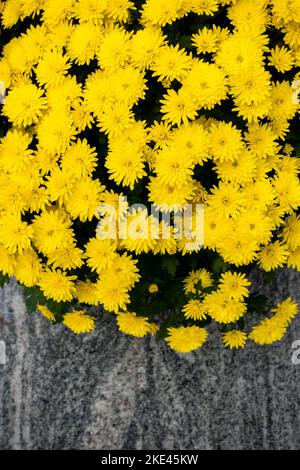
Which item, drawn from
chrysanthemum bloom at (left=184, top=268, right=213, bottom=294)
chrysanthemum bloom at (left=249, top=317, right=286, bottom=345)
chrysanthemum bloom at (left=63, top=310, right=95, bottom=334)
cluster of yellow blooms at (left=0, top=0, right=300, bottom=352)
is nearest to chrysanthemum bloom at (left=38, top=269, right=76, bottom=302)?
cluster of yellow blooms at (left=0, top=0, right=300, bottom=352)

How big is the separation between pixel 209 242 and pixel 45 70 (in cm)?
50

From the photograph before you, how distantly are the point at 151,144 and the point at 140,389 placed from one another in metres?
0.78

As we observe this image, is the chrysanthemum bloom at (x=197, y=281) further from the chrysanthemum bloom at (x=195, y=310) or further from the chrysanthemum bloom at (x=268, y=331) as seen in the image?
the chrysanthemum bloom at (x=268, y=331)

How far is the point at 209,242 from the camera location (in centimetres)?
129

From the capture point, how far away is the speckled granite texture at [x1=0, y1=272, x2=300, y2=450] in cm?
180

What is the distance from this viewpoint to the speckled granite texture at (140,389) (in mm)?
1798

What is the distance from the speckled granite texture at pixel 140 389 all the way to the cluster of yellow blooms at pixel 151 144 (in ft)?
1.30

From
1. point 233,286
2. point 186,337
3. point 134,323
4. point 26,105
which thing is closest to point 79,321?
point 134,323

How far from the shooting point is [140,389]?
71.2 inches

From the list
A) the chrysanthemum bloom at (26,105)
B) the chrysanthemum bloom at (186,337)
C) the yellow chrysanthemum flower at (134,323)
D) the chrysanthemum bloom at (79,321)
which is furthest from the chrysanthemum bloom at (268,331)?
the chrysanthemum bloom at (26,105)

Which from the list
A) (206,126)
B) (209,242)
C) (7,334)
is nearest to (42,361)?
(7,334)

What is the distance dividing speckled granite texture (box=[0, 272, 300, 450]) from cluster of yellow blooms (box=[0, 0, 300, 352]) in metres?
0.40

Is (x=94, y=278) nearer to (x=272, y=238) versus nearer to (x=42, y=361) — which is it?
(x=272, y=238)

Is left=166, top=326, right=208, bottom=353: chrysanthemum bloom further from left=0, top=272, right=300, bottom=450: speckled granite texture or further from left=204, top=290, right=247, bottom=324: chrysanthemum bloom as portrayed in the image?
left=0, top=272, right=300, bottom=450: speckled granite texture
